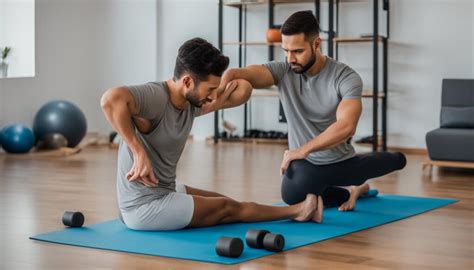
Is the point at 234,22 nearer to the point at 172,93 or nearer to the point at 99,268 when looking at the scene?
the point at 172,93

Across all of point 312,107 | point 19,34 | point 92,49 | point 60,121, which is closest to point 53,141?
point 60,121

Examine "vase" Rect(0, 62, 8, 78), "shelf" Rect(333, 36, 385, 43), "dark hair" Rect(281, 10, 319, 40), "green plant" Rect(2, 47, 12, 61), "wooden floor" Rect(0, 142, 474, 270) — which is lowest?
"wooden floor" Rect(0, 142, 474, 270)

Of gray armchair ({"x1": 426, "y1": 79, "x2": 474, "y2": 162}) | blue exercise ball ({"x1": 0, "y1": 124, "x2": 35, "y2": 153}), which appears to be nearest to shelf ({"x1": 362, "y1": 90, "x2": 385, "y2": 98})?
gray armchair ({"x1": 426, "y1": 79, "x2": 474, "y2": 162})

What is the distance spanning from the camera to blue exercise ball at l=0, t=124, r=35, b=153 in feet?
24.1

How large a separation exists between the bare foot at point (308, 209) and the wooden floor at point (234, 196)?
294 mm

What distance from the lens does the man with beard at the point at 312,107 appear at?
162 inches

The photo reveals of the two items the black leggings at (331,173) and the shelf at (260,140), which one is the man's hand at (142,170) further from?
the shelf at (260,140)

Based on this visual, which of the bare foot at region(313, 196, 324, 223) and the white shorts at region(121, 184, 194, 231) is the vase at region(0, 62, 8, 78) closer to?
the white shorts at region(121, 184, 194, 231)

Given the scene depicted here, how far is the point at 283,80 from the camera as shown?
4.33m

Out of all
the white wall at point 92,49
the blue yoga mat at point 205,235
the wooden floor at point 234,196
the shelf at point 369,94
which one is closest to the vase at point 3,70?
the white wall at point 92,49

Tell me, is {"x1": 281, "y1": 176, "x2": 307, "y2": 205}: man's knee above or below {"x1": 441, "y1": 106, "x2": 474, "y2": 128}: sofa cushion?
below

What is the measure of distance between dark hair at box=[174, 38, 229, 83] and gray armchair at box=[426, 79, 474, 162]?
3349 mm

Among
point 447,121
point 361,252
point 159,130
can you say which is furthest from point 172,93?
point 447,121

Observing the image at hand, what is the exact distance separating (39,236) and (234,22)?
539 centimetres
